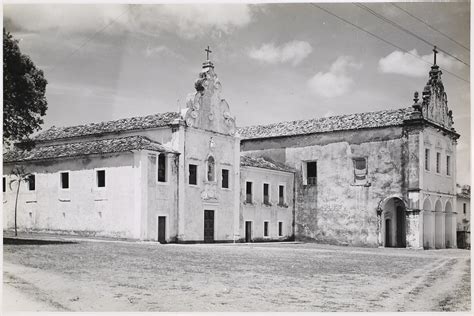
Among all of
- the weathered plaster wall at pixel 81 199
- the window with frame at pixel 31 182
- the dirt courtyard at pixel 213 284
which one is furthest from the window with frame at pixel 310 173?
the dirt courtyard at pixel 213 284

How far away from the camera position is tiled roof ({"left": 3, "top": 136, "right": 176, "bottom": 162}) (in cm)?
2002

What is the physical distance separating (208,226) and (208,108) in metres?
3.76

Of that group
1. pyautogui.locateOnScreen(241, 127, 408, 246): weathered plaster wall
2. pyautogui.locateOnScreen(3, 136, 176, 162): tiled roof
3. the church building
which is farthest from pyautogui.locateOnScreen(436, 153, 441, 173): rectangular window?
pyautogui.locateOnScreen(3, 136, 176, 162): tiled roof

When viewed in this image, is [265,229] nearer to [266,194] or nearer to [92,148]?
[266,194]

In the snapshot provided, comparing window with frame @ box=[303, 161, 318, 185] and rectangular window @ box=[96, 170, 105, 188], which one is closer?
rectangular window @ box=[96, 170, 105, 188]

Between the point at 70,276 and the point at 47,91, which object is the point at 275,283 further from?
the point at 47,91

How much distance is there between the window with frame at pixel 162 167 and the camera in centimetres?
2059

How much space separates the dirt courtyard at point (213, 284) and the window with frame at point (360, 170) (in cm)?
933

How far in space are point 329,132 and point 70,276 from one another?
48.0 ft

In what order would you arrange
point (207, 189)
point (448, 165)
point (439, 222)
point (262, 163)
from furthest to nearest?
point (262, 163)
point (439, 222)
point (448, 165)
point (207, 189)

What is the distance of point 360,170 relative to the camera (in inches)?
966

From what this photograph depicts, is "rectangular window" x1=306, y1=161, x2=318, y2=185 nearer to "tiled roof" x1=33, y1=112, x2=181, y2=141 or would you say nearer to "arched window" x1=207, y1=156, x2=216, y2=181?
"arched window" x1=207, y1=156, x2=216, y2=181

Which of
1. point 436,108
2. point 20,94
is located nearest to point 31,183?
point 20,94

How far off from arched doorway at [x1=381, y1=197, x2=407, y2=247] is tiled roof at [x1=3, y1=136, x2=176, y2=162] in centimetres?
827
